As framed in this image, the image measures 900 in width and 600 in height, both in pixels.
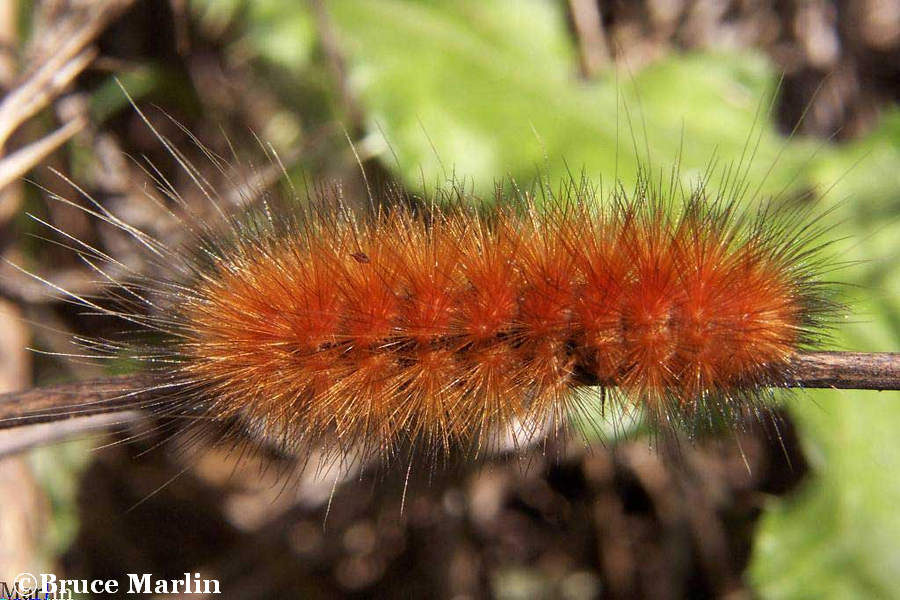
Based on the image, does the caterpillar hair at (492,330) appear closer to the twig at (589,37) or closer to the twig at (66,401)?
the twig at (66,401)

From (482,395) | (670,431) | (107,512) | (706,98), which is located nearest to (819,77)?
(706,98)

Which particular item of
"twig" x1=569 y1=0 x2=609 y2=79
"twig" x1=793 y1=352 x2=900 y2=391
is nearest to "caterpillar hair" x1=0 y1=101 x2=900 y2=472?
"twig" x1=793 y1=352 x2=900 y2=391

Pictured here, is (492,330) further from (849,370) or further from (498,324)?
(849,370)

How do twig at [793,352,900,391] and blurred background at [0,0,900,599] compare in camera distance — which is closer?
twig at [793,352,900,391]

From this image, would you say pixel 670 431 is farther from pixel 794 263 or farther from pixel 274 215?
pixel 274 215

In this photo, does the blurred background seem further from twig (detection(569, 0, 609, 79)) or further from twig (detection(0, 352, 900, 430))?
twig (detection(0, 352, 900, 430))

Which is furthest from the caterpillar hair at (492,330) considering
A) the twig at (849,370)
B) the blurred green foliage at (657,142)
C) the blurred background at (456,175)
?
the blurred background at (456,175)
